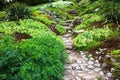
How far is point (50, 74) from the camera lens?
6.53 metres

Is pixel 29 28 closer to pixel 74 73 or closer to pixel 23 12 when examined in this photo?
pixel 23 12

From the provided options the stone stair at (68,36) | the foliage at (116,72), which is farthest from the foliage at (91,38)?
the foliage at (116,72)

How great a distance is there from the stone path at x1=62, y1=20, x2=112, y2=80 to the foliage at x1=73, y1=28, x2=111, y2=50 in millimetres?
384

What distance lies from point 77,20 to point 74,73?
749cm

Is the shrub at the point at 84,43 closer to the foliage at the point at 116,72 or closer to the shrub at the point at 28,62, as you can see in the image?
the foliage at the point at 116,72

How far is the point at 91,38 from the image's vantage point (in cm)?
1060

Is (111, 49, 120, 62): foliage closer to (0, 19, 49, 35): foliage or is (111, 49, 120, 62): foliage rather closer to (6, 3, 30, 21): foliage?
(0, 19, 49, 35): foliage

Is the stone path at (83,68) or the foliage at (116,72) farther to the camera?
the stone path at (83,68)

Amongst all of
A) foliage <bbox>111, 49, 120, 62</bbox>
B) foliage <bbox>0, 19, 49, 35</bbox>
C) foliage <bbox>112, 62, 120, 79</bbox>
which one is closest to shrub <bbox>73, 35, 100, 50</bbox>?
foliage <bbox>111, 49, 120, 62</bbox>

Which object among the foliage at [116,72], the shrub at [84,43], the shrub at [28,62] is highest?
the shrub at [28,62]

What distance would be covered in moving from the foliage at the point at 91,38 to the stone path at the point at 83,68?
1.26 ft

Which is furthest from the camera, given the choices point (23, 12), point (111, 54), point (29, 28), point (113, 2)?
point (113, 2)

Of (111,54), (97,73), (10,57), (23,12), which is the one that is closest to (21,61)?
(10,57)

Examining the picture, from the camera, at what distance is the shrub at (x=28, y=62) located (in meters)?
6.04
